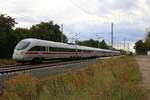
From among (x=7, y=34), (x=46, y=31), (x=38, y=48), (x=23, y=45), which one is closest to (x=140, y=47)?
(x=46, y=31)

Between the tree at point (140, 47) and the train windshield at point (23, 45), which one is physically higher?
the tree at point (140, 47)

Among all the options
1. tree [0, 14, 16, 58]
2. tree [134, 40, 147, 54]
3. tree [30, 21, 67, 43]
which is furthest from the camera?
tree [134, 40, 147, 54]

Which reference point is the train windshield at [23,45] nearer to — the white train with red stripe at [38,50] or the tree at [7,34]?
the white train with red stripe at [38,50]

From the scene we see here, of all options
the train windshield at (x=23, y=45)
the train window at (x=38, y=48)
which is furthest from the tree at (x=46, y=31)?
the train windshield at (x=23, y=45)

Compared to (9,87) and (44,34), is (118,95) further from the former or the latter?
(44,34)

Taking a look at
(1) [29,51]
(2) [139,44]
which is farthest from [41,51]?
(2) [139,44]

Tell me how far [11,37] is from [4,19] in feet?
10.3

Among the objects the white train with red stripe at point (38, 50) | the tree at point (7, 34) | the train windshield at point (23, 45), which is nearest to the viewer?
the white train with red stripe at point (38, 50)

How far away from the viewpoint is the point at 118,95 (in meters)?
11.3

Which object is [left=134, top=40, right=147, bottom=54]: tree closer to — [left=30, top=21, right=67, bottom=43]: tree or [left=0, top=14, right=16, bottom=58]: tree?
[left=30, top=21, right=67, bottom=43]: tree

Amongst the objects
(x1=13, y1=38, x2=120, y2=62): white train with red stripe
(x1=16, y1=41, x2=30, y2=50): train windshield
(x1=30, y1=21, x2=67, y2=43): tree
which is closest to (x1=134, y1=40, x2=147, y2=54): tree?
(x1=30, y1=21, x2=67, y2=43): tree

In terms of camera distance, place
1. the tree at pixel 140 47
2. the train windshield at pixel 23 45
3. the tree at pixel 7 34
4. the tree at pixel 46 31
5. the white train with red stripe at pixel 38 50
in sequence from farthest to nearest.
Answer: the tree at pixel 140 47 → the tree at pixel 46 31 → the tree at pixel 7 34 → the train windshield at pixel 23 45 → the white train with red stripe at pixel 38 50

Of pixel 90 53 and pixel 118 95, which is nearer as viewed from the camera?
pixel 118 95

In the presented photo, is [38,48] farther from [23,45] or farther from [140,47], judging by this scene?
[140,47]
